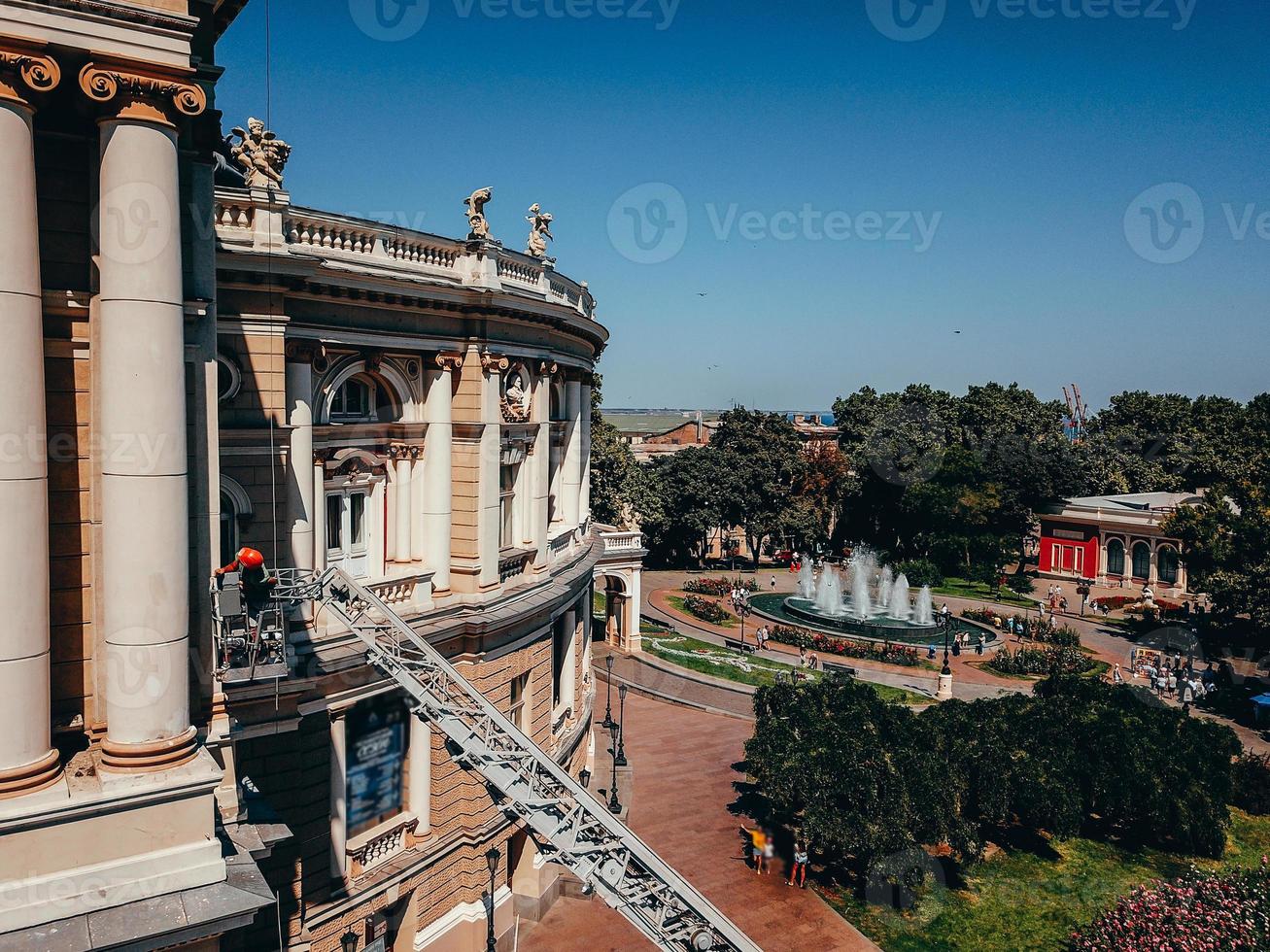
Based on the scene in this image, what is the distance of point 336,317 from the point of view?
1670 centimetres

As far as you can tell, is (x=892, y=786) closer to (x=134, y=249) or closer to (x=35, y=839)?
(x=35, y=839)

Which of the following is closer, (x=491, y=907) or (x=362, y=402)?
(x=491, y=907)

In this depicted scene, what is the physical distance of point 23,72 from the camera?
8227mm

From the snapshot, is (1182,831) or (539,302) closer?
(539,302)

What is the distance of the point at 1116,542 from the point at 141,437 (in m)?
70.0

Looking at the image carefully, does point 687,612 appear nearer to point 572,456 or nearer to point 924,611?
point 924,611

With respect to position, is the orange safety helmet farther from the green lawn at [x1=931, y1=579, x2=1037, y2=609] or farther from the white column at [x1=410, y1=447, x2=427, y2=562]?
the green lawn at [x1=931, y1=579, x2=1037, y2=609]

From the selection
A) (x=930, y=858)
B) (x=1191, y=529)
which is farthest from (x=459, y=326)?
(x=1191, y=529)

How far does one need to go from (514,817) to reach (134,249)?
9099 mm

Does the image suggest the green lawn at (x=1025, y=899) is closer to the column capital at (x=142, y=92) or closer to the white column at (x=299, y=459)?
the white column at (x=299, y=459)

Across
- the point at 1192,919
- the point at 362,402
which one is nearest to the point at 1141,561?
the point at 1192,919

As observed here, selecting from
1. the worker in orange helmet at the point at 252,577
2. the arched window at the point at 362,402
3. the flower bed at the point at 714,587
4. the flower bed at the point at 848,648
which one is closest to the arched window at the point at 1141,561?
the flower bed at the point at 714,587

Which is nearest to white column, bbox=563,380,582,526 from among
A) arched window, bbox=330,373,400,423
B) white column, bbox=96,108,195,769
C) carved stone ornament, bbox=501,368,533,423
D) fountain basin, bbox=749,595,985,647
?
carved stone ornament, bbox=501,368,533,423

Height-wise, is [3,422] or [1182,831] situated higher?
[3,422]
